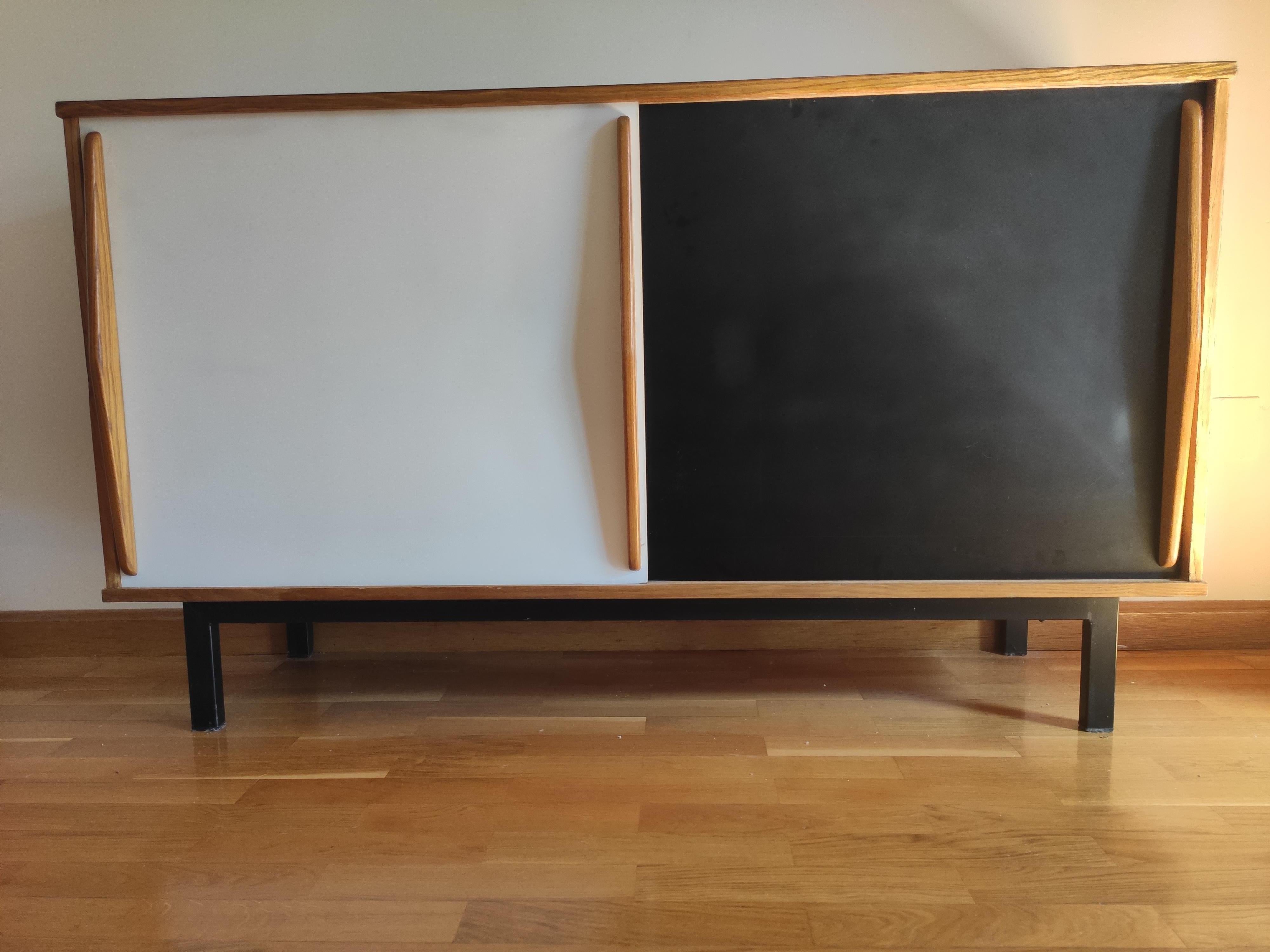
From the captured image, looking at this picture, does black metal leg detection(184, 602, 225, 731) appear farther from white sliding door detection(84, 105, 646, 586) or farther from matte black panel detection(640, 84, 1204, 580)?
matte black panel detection(640, 84, 1204, 580)

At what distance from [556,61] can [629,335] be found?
2.58 ft

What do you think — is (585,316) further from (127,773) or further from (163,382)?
(127,773)

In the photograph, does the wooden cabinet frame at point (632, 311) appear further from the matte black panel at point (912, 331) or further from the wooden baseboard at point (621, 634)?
the wooden baseboard at point (621, 634)

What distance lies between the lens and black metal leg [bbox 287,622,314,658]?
5.90 feet

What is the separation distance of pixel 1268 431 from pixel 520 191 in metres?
1.64

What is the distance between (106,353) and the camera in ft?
4.21

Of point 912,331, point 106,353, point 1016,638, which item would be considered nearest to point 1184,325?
point 912,331

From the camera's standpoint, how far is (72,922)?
35.4 inches

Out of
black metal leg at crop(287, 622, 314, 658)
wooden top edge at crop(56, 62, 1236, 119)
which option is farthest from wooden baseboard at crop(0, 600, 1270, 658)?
wooden top edge at crop(56, 62, 1236, 119)

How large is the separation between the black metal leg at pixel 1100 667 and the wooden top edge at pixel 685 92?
0.81 meters

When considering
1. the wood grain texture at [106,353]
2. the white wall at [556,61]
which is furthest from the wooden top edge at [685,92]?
the white wall at [556,61]

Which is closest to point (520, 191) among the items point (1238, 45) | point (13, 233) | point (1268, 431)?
point (13, 233)

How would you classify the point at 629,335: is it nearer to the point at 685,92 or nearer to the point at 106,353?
the point at 685,92

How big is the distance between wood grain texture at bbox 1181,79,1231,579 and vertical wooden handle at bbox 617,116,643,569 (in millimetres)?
848
